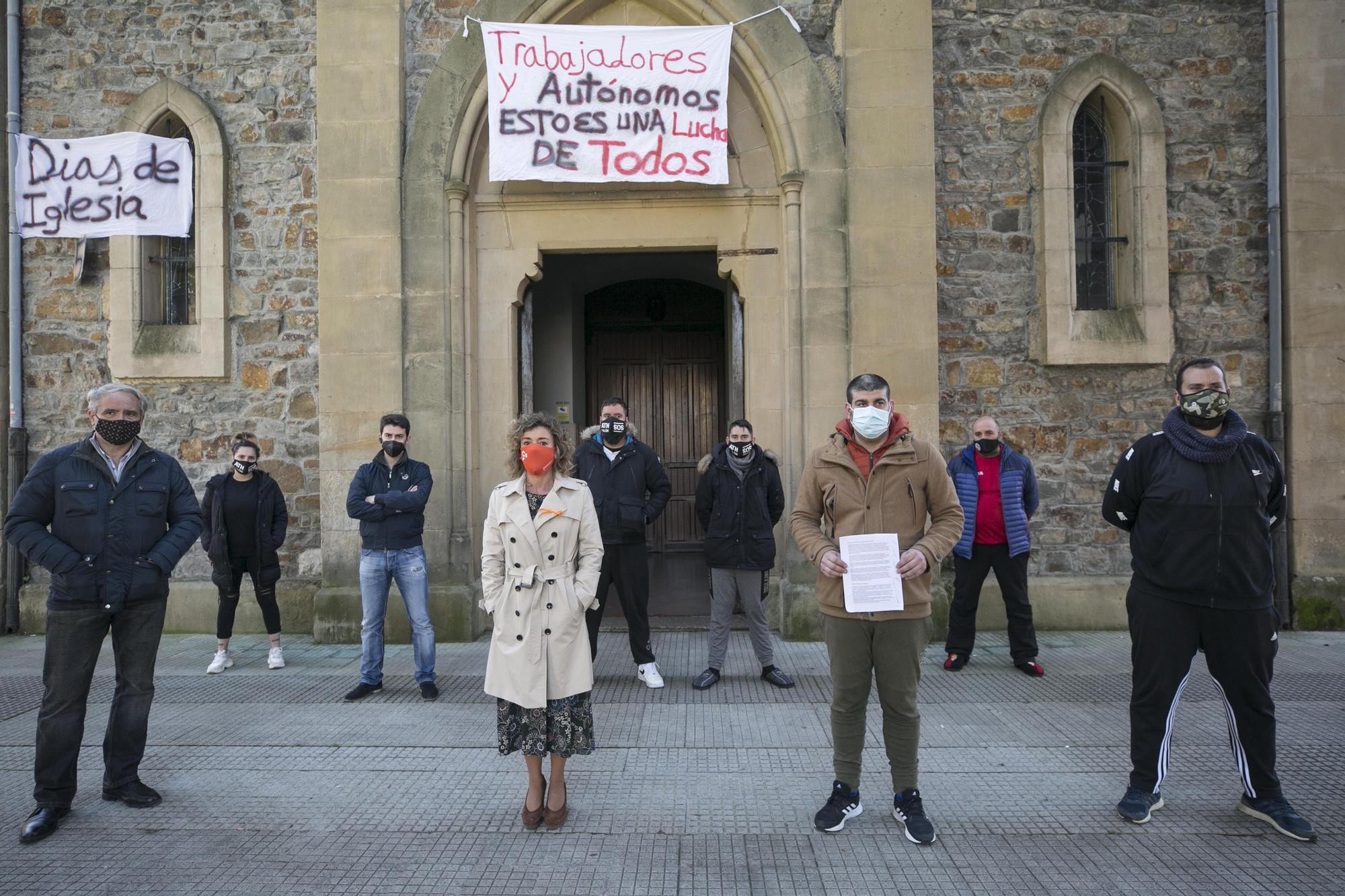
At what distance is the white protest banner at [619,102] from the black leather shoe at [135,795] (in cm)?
569

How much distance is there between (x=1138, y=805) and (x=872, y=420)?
2.24 metres

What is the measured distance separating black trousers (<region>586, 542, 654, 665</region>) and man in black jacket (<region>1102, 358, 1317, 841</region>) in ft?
11.1

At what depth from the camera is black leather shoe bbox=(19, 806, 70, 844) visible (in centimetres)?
389

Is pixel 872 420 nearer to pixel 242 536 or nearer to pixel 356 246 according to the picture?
pixel 242 536

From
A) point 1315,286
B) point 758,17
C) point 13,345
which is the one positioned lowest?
point 13,345

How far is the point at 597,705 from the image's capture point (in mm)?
5895

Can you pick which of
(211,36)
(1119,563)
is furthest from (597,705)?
(211,36)

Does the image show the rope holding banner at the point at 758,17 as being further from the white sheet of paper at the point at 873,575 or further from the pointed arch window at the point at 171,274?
the white sheet of paper at the point at 873,575

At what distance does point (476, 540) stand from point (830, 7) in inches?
244

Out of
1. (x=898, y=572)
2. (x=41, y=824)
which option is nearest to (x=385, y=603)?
(x=41, y=824)

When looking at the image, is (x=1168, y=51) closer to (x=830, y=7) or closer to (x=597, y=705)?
(x=830, y=7)

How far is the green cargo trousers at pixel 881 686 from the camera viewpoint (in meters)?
3.85

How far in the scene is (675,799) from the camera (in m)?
4.26

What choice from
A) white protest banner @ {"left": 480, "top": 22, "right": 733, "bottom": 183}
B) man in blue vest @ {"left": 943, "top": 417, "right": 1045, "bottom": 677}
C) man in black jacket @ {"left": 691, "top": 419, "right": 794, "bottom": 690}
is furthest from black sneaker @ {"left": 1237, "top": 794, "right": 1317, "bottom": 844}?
white protest banner @ {"left": 480, "top": 22, "right": 733, "bottom": 183}
